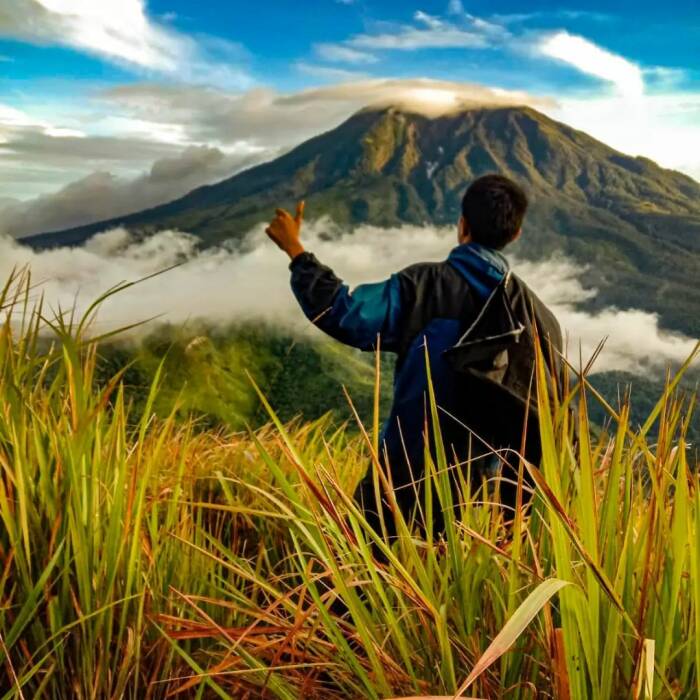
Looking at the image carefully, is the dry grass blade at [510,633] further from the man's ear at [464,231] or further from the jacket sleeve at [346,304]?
the man's ear at [464,231]

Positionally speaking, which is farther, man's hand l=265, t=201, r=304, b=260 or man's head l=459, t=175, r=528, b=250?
man's head l=459, t=175, r=528, b=250

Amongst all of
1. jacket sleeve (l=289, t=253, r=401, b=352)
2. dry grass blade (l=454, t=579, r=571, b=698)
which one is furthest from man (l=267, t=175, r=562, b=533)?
dry grass blade (l=454, t=579, r=571, b=698)

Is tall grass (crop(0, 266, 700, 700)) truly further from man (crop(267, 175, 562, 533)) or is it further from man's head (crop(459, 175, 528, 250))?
man's head (crop(459, 175, 528, 250))

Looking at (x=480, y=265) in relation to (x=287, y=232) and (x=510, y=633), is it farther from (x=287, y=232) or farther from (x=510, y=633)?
(x=510, y=633)

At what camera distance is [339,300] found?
3.59m

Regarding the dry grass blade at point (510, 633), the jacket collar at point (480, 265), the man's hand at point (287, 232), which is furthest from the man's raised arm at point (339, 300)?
the dry grass blade at point (510, 633)

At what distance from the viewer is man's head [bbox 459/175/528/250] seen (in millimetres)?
3688

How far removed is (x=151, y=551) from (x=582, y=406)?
134 centimetres

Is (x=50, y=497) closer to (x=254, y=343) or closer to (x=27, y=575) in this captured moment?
(x=27, y=575)

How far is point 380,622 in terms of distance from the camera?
70.3 inches

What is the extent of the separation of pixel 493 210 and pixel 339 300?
808 mm

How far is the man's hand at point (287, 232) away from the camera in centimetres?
358

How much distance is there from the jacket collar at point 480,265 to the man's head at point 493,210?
6 centimetres

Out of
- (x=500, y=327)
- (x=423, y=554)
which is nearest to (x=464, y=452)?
(x=500, y=327)
